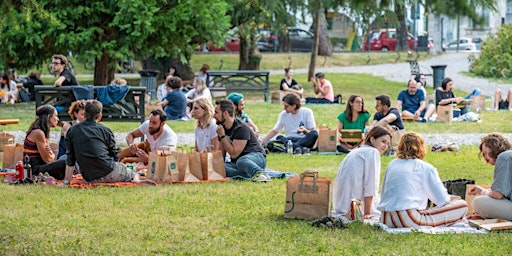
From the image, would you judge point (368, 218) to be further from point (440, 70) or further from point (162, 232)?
point (440, 70)

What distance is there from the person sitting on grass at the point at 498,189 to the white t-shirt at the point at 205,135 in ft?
14.7

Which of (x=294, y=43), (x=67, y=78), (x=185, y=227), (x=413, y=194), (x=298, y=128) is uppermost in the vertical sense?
(x=294, y=43)

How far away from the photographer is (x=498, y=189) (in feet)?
30.9

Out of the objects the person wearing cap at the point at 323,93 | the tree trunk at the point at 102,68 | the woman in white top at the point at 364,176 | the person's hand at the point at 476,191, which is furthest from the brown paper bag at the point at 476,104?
the woman in white top at the point at 364,176

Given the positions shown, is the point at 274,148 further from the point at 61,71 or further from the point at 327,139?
the point at 61,71

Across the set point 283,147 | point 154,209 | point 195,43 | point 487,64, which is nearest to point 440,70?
point 487,64

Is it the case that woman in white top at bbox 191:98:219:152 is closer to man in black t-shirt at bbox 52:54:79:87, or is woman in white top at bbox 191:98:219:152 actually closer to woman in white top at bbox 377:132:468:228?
woman in white top at bbox 377:132:468:228

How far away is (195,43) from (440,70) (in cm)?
1008

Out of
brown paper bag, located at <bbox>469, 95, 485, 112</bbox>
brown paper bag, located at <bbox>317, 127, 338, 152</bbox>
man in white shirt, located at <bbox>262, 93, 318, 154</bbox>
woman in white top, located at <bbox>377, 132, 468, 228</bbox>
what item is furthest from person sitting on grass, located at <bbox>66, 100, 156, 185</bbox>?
brown paper bag, located at <bbox>469, 95, 485, 112</bbox>

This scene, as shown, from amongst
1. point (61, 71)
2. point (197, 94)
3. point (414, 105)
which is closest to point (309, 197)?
point (61, 71)

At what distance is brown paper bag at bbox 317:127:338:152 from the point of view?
54.1ft

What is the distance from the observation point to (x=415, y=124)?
2145 cm

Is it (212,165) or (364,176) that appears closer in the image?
(364,176)

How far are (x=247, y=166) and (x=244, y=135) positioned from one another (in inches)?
18.3
